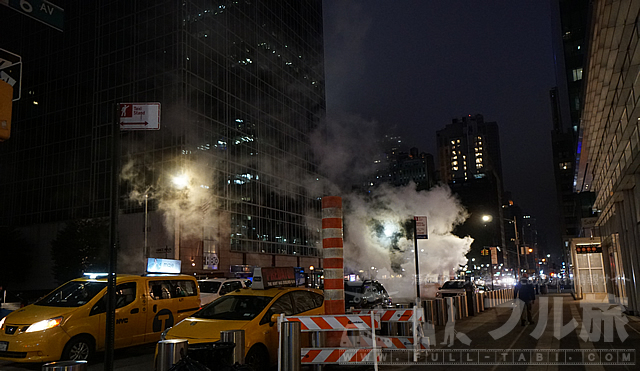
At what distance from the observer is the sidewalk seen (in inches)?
322

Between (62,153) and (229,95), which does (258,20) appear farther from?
(62,153)

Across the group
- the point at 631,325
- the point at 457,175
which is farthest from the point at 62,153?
the point at 457,175

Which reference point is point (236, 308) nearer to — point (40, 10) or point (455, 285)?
point (40, 10)

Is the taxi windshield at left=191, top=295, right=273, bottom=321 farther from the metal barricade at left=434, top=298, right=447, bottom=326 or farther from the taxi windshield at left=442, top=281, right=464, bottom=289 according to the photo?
the taxi windshield at left=442, top=281, right=464, bottom=289

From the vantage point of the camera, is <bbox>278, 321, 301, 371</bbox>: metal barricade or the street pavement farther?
the street pavement

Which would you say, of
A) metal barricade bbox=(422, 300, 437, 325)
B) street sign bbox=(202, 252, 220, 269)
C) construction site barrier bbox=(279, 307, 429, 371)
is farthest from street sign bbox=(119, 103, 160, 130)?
street sign bbox=(202, 252, 220, 269)

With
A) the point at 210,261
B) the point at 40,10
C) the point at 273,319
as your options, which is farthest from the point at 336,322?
the point at 210,261

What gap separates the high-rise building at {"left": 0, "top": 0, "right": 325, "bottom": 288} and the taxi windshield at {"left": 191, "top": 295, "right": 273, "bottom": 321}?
99.4ft

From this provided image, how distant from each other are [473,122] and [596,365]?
19785 centimetres

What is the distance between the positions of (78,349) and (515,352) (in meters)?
8.43

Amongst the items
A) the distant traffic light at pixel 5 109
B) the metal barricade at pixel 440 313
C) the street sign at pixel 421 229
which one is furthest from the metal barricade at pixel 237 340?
the street sign at pixel 421 229

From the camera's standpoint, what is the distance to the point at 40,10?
567 centimetres

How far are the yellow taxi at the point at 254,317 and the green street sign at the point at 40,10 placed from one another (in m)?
4.80

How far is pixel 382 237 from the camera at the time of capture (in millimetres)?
46156
